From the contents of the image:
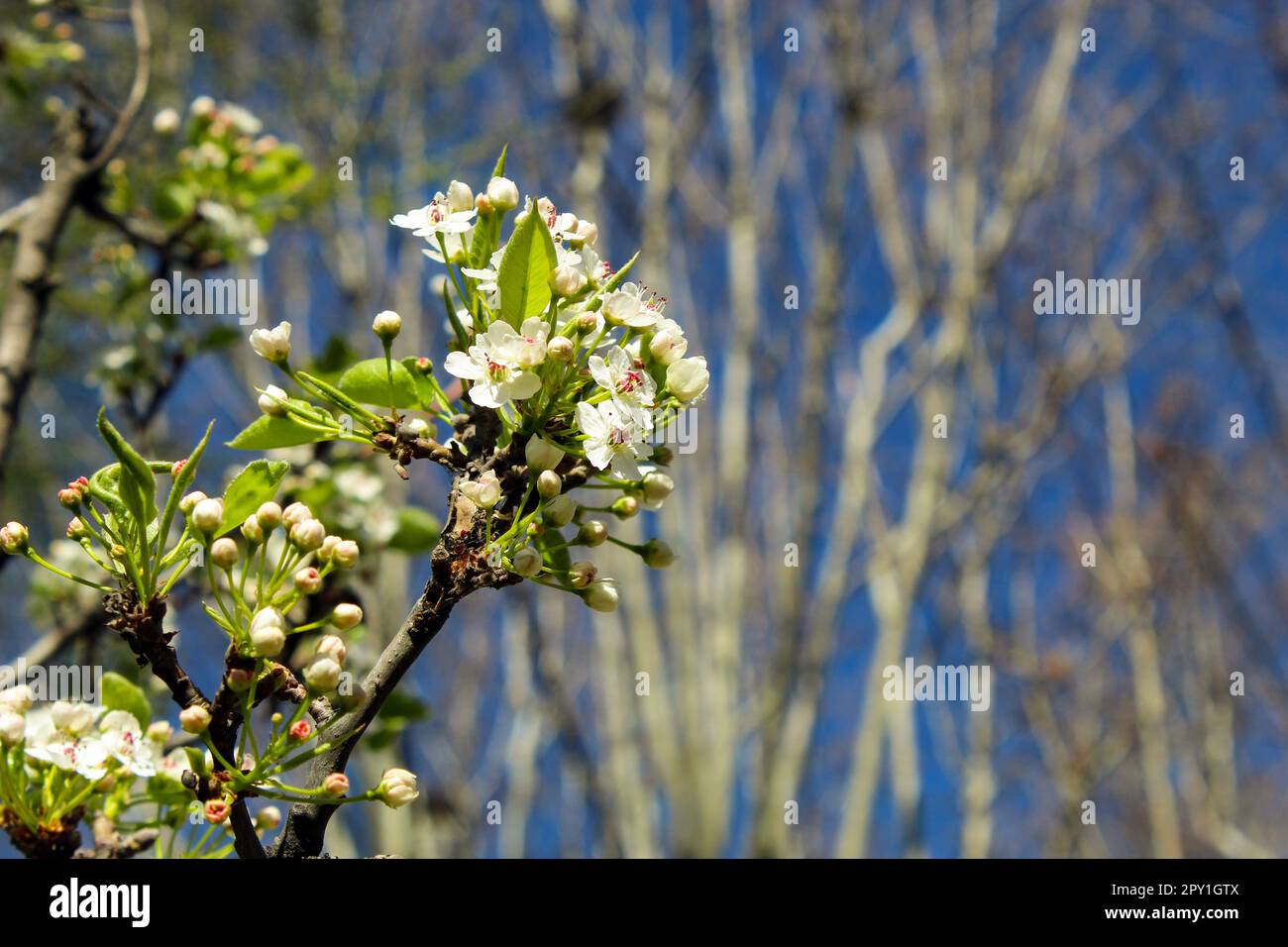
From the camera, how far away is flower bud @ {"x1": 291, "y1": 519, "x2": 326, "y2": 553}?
1128mm

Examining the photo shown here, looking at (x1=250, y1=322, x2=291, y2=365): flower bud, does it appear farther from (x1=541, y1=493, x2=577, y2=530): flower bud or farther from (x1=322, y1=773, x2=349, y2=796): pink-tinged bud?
(x1=322, y1=773, x2=349, y2=796): pink-tinged bud

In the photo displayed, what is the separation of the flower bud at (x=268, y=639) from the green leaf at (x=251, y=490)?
13 centimetres

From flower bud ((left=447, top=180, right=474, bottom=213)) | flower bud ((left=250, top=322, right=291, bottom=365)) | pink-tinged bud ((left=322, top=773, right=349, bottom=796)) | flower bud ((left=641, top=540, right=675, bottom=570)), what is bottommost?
pink-tinged bud ((left=322, top=773, right=349, bottom=796))

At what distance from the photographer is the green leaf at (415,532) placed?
200cm

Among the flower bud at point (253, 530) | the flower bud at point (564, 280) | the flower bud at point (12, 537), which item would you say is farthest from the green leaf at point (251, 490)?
the flower bud at point (564, 280)

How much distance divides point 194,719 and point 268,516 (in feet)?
0.75

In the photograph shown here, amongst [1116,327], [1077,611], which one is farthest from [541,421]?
[1077,611]

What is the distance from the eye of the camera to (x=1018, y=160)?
15.5 ft

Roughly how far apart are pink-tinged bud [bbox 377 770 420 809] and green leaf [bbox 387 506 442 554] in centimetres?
92

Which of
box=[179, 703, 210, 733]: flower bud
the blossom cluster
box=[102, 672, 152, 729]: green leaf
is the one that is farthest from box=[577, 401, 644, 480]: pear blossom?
box=[102, 672, 152, 729]: green leaf

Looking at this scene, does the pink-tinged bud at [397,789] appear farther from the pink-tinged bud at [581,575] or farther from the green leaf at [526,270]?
the green leaf at [526,270]

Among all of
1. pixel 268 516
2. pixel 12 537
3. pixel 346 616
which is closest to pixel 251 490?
pixel 268 516

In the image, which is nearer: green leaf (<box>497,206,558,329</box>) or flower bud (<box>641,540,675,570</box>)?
green leaf (<box>497,206,558,329</box>)

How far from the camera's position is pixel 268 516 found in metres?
1.13
